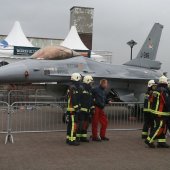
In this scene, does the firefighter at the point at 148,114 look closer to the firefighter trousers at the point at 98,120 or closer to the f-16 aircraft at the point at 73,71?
the firefighter trousers at the point at 98,120

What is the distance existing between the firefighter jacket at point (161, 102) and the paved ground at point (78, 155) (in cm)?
86

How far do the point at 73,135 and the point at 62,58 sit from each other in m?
4.95

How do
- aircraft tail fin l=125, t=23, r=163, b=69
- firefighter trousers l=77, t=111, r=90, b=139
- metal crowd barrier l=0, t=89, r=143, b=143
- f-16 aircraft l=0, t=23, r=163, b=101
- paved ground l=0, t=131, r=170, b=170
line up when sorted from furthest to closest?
aircraft tail fin l=125, t=23, r=163, b=69
f-16 aircraft l=0, t=23, r=163, b=101
metal crowd barrier l=0, t=89, r=143, b=143
firefighter trousers l=77, t=111, r=90, b=139
paved ground l=0, t=131, r=170, b=170

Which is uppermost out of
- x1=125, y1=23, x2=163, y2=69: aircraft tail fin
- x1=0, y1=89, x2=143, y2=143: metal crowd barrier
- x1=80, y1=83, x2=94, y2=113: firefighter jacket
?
x1=125, y1=23, x2=163, y2=69: aircraft tail fin

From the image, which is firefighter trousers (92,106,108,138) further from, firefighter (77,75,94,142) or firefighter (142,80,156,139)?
firefighter (142,80,156,139)

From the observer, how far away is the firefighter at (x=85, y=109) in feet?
28.4

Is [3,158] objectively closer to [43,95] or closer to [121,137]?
[121,137]

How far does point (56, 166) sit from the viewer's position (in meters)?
6.36

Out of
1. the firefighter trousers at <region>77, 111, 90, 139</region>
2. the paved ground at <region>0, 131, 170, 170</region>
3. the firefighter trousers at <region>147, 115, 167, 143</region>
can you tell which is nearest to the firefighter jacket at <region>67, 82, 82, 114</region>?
the firefighter trousers at <region>77, 111, 90, 139</region>

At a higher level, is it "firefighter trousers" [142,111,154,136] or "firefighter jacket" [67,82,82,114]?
"firefighter jacket" [67,82,82,114]

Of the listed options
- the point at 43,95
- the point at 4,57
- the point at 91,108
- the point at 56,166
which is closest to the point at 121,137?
the point at 91,108

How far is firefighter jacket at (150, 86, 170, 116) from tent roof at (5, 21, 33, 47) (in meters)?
22.1

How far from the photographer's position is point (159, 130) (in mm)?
8227

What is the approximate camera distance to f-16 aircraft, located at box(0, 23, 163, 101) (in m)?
12.0
